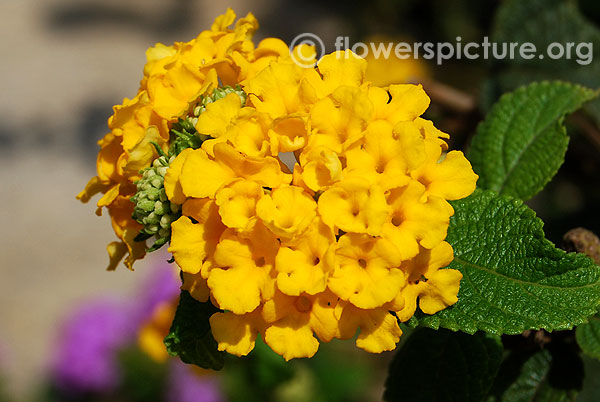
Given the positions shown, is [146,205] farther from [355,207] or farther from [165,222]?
[355,207]

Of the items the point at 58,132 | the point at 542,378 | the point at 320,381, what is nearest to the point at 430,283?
the point at 542,378

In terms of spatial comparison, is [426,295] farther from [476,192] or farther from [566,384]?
[566,384]

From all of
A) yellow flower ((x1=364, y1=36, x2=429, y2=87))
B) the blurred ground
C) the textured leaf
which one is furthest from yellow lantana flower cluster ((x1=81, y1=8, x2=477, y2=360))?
the blurred ground

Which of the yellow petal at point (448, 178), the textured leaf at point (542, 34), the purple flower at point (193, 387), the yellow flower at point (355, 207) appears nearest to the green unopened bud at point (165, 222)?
the yellow flower at point (355, 207)

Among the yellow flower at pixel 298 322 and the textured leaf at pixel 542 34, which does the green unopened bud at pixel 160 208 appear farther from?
the textured leaf at pixel 542 34

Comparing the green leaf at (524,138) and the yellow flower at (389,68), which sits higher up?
the yellow flower at (389,68)

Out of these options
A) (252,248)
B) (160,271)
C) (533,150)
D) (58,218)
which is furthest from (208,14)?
(252,248)

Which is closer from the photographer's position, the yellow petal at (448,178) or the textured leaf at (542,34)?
the yellow petal at (448,178)
